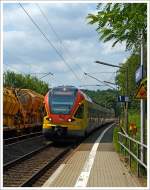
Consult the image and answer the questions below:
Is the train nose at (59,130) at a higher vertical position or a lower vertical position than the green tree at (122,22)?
lower

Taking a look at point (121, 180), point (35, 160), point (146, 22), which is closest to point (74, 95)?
point (35, 160)

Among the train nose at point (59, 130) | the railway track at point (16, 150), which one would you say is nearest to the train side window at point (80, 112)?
the train nose at point (59, 130)

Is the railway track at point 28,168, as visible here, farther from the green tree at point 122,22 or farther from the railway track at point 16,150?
the green tree at point 122,22

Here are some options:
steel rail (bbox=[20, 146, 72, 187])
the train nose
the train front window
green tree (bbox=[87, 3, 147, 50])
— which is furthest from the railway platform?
the train front window

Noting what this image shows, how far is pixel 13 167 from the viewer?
17.2 metres

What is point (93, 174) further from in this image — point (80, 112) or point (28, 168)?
point (80, 112)

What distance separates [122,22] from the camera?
11117 mm

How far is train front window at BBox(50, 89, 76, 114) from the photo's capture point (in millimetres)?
26516

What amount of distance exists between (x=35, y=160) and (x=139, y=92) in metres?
7.73

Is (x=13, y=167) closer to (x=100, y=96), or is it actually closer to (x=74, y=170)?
(x=74, y=170)

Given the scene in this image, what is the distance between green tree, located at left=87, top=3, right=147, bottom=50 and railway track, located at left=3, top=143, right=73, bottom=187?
14.0 feet

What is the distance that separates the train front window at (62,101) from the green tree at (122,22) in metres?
14.9

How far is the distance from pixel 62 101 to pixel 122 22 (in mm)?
15851

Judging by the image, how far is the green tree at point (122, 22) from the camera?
34.4ft
